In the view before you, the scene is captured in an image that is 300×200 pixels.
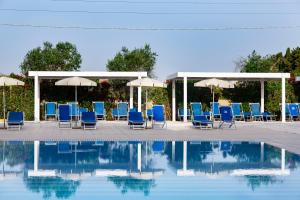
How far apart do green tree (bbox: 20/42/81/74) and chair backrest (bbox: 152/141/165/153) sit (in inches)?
785

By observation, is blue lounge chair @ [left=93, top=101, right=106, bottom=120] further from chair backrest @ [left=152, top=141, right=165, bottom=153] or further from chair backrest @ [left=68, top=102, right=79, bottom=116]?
chair backrest @ [left=152, top=141, right=165, bottom=153]

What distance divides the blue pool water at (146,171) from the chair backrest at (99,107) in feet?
31.3

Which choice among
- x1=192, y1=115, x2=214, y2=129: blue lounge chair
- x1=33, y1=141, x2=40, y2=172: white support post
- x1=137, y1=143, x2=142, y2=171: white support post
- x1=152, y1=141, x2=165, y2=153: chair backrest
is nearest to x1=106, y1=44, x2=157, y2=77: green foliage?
x1=192, y1=115, x2=214, y2=129: blue lounge chair

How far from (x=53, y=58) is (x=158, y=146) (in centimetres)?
2055

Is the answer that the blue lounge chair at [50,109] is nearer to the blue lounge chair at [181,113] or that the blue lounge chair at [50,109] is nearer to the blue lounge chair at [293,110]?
the blue lounge chair at [181,113]

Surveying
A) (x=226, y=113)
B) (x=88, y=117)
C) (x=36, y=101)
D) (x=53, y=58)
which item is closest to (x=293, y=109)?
(x=226, y=113)

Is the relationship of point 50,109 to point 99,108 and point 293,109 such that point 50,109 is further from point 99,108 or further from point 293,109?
point 293,109

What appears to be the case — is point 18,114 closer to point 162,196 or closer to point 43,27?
point 162,196

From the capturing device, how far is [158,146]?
13.5 metres

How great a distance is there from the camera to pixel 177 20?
110 feet

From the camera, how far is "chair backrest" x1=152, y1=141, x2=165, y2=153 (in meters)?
12.7

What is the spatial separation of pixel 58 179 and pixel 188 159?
3.60m

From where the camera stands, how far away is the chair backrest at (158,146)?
41.8 feet

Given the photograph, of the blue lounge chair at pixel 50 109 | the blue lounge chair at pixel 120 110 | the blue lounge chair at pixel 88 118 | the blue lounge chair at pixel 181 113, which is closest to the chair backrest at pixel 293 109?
the blue lounge chair at pixel 181 113
